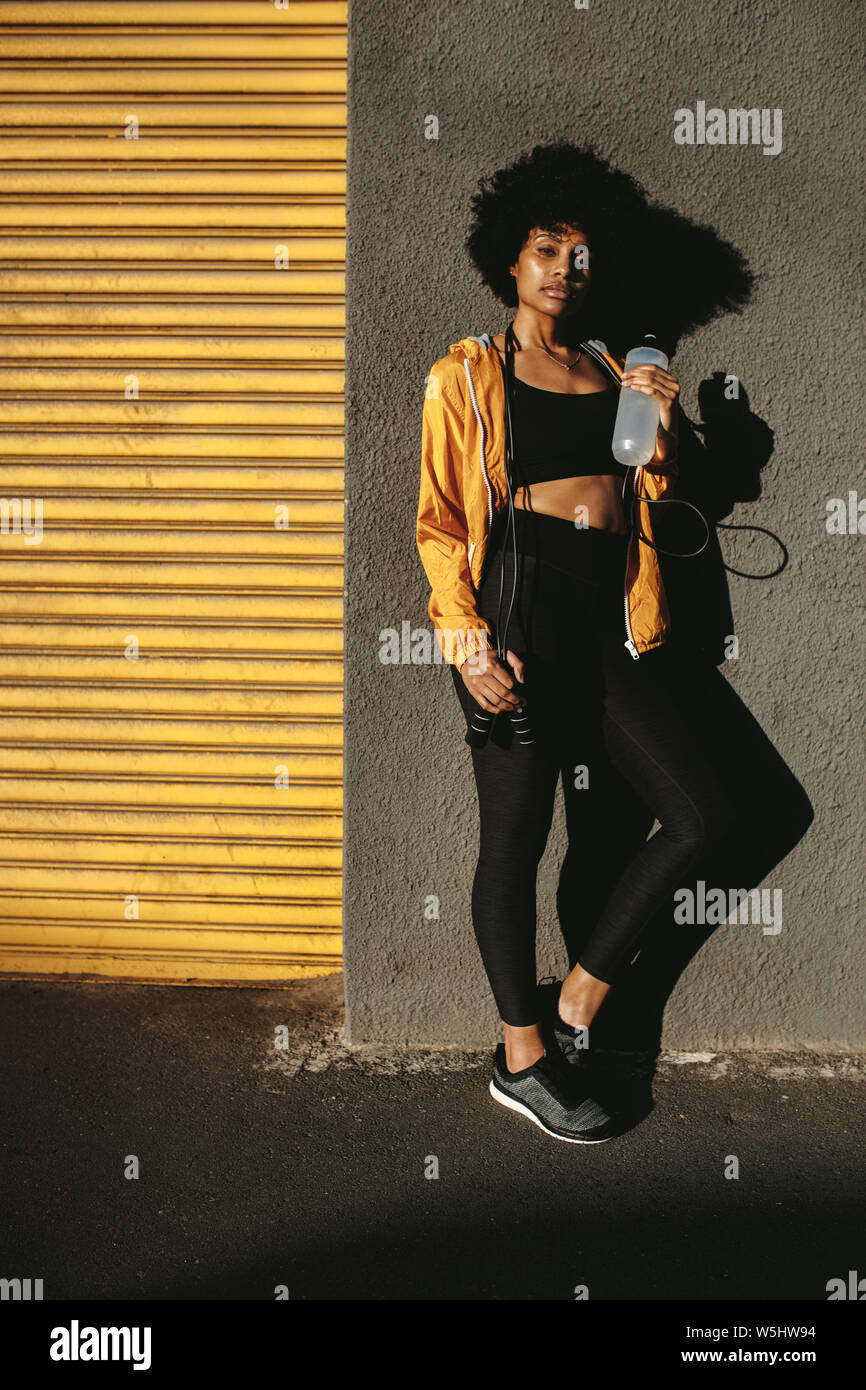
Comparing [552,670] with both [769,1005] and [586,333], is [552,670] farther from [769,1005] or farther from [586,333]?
[769,1005]

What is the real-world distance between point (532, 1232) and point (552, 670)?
1.44 m

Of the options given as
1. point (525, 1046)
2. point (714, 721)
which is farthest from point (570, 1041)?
point (714, 721)

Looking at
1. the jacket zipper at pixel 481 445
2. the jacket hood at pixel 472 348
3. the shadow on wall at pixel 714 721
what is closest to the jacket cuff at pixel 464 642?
the jacket zipper at pixel 481 445

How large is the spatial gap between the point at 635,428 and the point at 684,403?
1.94 feet

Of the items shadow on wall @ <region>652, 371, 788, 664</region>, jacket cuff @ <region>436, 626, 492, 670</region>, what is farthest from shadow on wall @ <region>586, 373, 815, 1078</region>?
→ jacket cuff @ <region>436, 626, 492, 670</region>

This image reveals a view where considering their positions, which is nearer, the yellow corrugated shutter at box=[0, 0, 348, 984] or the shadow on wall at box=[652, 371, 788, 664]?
the shadow on wall at box=[652, 371, 788, 664]

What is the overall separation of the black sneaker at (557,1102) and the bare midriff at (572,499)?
1.57m

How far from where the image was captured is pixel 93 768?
3820mm

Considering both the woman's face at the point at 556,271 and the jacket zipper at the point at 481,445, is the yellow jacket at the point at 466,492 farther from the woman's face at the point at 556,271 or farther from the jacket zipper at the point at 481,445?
the woman's face at the point at 556,271

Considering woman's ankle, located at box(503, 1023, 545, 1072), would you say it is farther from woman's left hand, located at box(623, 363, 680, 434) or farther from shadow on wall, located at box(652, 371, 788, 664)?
woman's left hand, located at box(623, 363, 680, 434)

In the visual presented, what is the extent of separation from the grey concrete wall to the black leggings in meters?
0.40

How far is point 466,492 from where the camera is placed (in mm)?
2797

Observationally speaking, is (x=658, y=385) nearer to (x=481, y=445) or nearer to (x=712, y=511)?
(x=481, y=445)

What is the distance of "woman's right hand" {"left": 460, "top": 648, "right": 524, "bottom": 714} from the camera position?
2646mm
